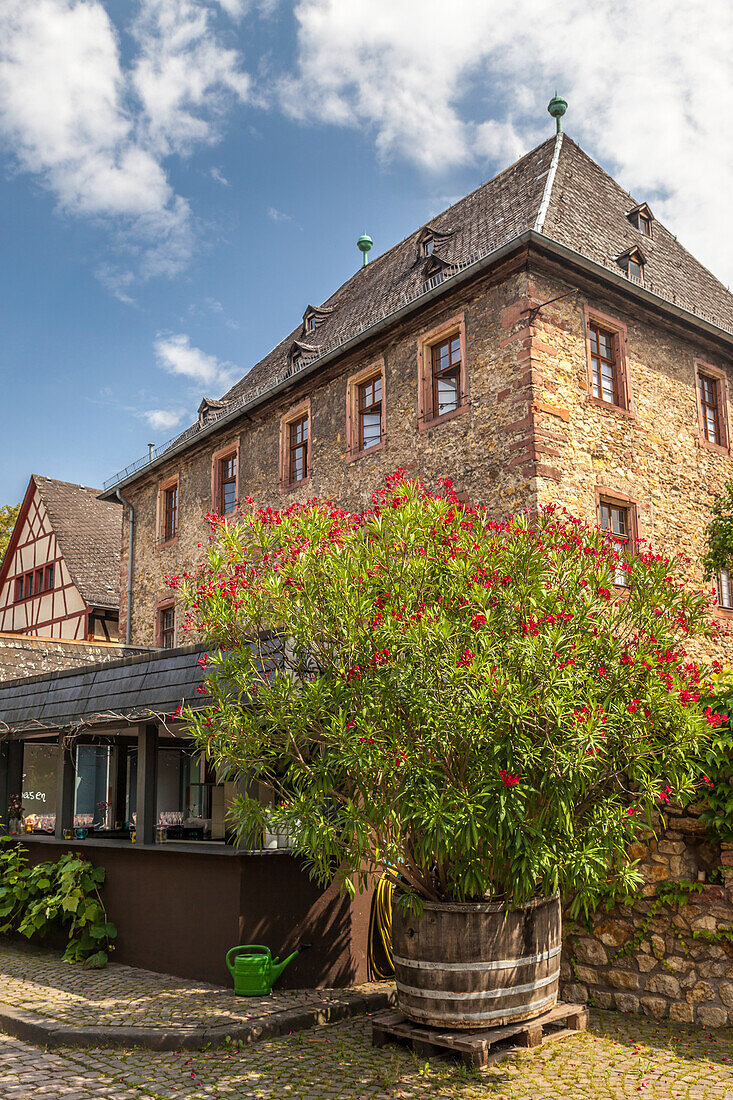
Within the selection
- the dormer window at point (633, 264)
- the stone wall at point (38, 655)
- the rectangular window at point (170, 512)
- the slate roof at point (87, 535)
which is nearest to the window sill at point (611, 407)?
the dormer window at point (633, 264)

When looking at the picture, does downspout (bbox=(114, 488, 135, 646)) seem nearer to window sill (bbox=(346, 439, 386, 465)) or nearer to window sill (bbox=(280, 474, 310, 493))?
window sill (bbox=(280, 474, 310, 493))

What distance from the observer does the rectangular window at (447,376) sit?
14156 millimetres

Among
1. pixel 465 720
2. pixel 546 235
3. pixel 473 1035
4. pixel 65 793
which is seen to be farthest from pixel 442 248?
pixel 473 1035

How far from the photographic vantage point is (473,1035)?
5.77 m

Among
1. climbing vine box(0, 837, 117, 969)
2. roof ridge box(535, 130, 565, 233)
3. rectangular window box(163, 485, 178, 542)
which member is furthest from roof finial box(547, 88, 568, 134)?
climbing vine box(0, 837, 117, 969)

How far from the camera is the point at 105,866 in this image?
8.98 metres

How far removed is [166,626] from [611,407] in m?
11.1

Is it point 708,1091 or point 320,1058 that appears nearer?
point 708,1091

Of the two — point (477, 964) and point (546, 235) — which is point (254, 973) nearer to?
point (477, 964)

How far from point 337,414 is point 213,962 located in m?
10.4

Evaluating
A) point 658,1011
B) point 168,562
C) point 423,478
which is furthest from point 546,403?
point 168,562

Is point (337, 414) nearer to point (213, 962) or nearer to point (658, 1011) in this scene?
point (213, 962)

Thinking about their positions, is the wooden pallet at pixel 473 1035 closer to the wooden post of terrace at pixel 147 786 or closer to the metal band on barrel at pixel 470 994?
the metal band on barrel at pixel 470 994

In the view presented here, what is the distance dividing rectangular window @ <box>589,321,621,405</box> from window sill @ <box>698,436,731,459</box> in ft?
6.47
